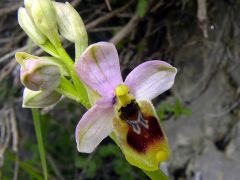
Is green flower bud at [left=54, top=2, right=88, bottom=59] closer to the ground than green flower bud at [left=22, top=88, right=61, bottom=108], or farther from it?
farther from it

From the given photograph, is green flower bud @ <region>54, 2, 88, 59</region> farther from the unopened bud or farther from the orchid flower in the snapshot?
the orchid flower

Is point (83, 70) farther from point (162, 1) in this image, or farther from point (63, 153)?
point (63, 153)

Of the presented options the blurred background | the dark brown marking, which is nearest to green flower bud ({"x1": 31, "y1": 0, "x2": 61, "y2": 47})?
the dark brown marking

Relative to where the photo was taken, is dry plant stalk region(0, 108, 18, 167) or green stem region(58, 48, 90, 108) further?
dry plant stalk region(0, 108, 18, 167)

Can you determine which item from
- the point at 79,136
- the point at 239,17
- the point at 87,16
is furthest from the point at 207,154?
the point at 79,136

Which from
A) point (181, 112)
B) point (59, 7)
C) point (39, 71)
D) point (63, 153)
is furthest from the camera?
point (63, 153)

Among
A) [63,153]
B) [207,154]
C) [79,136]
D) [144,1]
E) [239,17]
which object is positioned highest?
[79,136]

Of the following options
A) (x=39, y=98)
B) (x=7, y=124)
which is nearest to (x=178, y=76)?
(x=7, y=124)
